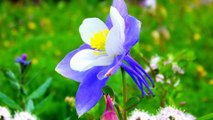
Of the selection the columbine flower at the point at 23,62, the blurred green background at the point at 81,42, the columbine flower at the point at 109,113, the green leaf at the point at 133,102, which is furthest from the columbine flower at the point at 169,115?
the columbine flower at the point at 23,62

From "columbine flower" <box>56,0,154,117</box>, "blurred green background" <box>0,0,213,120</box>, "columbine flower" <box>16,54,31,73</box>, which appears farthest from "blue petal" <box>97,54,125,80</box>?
"columbine flower" <box>16,54,31,73</box>

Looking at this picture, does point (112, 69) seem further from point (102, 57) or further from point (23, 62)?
point (23, 62)

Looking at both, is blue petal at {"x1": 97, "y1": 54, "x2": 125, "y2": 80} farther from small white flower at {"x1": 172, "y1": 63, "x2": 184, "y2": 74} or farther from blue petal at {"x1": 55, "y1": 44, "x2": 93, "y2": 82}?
small white flower at {"x1": 172, "y1": 63, "x2": 184, "y2": 74}

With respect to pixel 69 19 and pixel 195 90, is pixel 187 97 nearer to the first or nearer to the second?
pixel 195 90

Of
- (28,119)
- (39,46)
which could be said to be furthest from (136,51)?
(39,46)

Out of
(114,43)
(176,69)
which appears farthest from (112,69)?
(176,69)

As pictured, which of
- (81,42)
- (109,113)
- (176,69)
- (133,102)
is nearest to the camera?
(109,113)
